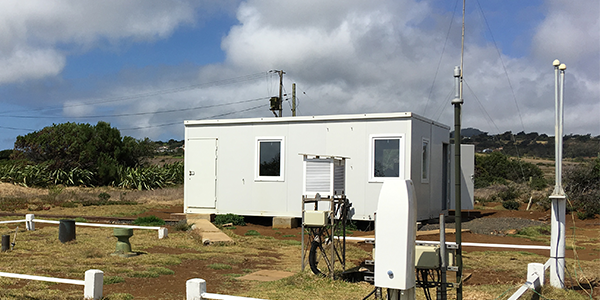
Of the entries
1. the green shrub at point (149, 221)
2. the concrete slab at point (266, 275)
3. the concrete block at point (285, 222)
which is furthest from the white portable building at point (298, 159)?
the concrete slab at point (266, 275)

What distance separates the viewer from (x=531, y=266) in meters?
6.02

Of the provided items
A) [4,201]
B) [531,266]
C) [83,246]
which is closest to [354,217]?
[83,246]

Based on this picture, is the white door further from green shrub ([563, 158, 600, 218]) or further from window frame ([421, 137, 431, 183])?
green shrub ([563, 158, 600, 218])

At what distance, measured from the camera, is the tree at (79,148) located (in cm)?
2959

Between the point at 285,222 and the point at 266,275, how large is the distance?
19.4 feet

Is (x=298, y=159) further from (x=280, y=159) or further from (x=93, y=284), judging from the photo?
(x=93, y=284)

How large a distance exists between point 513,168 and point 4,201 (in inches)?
1051

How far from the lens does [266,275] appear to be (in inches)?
303

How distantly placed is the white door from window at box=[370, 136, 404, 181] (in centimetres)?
450

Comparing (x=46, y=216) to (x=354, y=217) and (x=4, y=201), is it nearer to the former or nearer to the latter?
(x=4, y=201)

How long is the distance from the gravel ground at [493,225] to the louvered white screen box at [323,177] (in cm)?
590

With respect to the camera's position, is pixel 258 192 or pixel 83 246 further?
pixel 258 192

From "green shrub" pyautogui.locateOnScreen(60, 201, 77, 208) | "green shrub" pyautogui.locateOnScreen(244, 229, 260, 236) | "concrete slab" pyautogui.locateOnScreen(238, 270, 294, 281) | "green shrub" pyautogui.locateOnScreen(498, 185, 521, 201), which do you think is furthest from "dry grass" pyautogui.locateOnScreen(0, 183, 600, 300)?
"green shrub" pyautogui.locateOnScreen(498, 185, 521, 201)

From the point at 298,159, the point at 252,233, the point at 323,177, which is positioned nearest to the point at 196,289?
the point at 323,177
